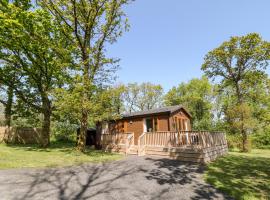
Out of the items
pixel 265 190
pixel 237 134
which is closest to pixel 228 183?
pixel 265 190

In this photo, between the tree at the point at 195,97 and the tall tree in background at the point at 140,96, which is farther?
the tall tree in background at the point at 140,96

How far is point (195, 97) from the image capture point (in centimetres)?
4078

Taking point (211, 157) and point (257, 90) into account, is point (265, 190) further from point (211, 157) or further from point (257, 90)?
point (257, 90)

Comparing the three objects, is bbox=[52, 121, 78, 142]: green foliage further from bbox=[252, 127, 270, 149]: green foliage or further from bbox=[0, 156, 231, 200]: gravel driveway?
bbox=[252, 127, 270, 149]: green foliage

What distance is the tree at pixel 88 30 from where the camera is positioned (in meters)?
13.3

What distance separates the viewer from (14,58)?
17.0m

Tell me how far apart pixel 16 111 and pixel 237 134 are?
81.4 feet

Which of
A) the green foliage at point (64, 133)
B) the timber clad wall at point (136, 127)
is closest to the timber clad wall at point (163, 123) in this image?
the timber clad wall at point (136, 127)

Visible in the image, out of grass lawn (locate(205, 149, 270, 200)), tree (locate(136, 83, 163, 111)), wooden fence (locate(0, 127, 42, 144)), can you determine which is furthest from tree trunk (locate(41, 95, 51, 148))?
tree (locate(136, 83, 163, 111))

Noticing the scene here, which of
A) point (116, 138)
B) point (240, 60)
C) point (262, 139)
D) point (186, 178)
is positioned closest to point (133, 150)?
point (116, 138)

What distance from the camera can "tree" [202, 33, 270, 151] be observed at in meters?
20.8

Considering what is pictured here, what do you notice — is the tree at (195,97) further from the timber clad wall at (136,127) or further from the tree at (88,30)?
the tree at (88,30)

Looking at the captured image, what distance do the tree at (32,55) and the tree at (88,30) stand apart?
1.55 metres

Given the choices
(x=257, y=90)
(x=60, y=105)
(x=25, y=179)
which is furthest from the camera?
(x=257, y=90)
